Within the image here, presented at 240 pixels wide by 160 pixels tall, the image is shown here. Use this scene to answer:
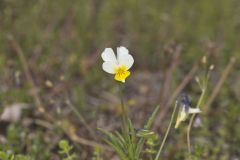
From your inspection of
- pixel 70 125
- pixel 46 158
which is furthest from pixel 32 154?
pixel 70 125

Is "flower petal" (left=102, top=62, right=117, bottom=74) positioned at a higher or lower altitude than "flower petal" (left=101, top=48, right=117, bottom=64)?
lower

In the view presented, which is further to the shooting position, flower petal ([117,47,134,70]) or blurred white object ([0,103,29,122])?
blurred white object ([0,103,29,122])

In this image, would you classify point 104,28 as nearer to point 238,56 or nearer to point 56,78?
point 56,78

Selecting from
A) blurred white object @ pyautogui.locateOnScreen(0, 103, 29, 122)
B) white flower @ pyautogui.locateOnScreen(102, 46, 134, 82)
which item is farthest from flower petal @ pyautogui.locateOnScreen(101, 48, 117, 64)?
blurred white object @ pyautogui.locateOnScreen(0, 103, 29, 122)

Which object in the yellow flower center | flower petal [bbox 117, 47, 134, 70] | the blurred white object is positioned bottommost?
the yellow flower center

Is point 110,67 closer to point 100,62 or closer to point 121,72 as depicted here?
point 121,72

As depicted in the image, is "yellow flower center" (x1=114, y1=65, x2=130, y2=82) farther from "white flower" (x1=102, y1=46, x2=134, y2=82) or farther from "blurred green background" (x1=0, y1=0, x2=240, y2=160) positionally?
"blurred green background" (x1=0, y1=0, x2=240, y2=160)
